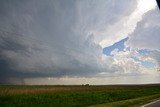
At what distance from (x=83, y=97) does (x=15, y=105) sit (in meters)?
12.8

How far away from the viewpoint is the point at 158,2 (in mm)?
11562

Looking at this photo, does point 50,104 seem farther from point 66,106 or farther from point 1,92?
point 1,92

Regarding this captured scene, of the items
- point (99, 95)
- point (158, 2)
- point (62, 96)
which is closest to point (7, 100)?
point (62, 96)

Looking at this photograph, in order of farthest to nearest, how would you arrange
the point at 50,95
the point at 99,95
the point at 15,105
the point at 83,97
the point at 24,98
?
the point at 99,95 → the point at 83,97 → the point at 50,95 → the point at 24,98 → the point at 15,105

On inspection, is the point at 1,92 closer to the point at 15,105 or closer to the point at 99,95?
the point at 15,105

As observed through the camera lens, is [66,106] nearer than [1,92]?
Yes

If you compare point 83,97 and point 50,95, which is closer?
point 50,95

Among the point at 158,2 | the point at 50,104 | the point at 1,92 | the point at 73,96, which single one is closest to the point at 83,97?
the point at 73,96

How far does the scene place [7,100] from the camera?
36.0 meters

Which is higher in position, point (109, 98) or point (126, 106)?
point (109, 98)

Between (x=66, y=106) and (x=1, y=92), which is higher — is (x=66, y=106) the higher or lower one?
the lower one

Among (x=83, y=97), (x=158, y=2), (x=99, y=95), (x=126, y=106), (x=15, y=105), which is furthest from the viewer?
(x=99, y=95)

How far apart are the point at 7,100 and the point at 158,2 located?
27.6m

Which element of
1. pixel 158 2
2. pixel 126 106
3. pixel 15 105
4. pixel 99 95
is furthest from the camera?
pixel 99 95
